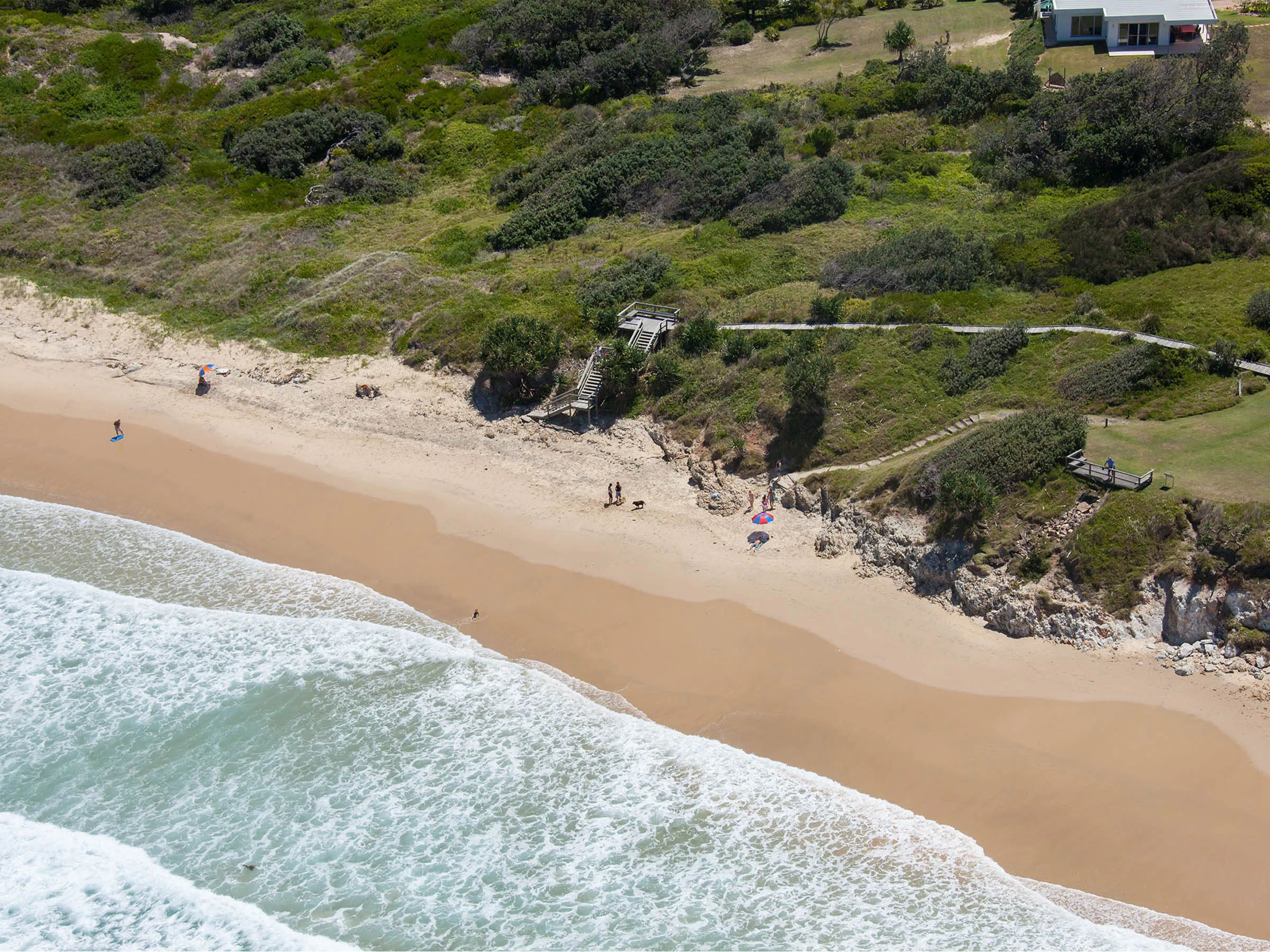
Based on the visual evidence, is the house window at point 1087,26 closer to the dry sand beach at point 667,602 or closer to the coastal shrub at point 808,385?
the coastal shrub at point 808,385

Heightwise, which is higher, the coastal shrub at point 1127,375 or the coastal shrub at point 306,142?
the coastal shrub at point 306,142

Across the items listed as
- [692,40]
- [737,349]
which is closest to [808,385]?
[737,349]

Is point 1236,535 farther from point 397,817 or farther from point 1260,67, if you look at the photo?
point 1260,67

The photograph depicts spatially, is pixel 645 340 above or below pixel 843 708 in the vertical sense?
above

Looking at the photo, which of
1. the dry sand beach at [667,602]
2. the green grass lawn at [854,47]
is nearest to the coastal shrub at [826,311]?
the dry sand beach at [667,602]

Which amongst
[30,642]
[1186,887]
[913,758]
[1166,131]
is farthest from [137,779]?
[1166,131]
